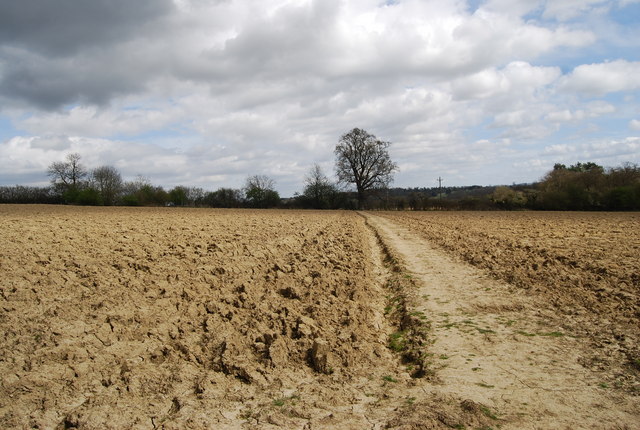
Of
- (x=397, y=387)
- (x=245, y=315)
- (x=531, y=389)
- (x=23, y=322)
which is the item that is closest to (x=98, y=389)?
(x=23, y=322)

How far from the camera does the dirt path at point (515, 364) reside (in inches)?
167

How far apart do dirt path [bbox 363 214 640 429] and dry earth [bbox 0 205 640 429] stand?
25 mm

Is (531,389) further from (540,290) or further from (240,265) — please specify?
(240,265)

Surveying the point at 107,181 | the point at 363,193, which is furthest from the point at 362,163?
the point at 107,181

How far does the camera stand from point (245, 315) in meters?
7.25

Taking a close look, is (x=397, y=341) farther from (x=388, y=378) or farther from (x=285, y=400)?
(x=285, y=400)

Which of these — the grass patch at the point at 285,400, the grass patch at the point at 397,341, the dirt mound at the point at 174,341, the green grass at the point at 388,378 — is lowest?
the grass patch at the point at 397,341

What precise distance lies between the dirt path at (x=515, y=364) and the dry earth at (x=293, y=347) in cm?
3

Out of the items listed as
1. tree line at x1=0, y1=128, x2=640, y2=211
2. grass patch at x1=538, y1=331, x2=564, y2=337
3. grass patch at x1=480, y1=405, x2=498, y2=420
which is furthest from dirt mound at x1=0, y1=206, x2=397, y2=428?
tree line at x1=0, y1=128, x2=640, y2=211

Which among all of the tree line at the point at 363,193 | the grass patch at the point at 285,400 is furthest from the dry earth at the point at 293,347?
the tree line at the point at 363,193

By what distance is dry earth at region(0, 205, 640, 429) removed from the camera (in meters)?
4.33

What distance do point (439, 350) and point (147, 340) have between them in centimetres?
422

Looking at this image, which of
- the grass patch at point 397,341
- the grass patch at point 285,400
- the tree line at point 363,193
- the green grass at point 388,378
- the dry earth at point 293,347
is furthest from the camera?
the tree line at point 363,193

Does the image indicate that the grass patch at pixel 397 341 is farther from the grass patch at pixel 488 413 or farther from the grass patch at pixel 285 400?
the grass patch at pixel 285 400
